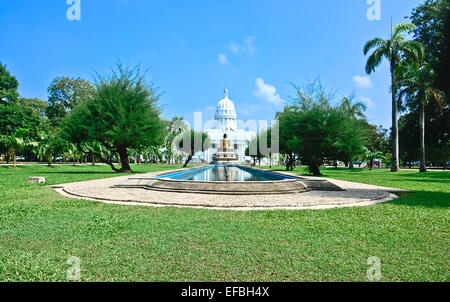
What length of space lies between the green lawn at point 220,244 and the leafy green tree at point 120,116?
1750 cm

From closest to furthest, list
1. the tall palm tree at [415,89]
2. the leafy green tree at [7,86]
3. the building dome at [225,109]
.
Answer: the tall palm tree at [415,89] → the leafy green tree at [7,86] → the building dome at [225,109]

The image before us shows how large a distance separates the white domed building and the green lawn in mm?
98427

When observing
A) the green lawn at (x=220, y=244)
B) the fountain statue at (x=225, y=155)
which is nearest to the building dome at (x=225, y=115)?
the fountain statue at (x=225, y=155)

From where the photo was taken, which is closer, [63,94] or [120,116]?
[120,116]

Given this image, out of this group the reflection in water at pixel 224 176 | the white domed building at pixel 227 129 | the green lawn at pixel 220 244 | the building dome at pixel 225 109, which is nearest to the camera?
the green lawn at pixel 220 244

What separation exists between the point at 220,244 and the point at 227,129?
11554cm

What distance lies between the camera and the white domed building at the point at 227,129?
360ft

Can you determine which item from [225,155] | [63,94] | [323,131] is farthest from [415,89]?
[63,94]

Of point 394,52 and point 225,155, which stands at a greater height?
point 394,52

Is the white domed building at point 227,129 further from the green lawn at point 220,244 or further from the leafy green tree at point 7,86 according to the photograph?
the green lawn at point 220,244

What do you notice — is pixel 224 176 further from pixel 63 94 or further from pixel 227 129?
pixel 227 129

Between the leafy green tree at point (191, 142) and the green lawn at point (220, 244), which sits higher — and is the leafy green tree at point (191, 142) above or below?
above

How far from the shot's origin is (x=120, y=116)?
24.5 meters

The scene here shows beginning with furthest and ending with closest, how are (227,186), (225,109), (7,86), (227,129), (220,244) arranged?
(225,109)
(227,129)
(7,86)
(227,186)
(220,244)
